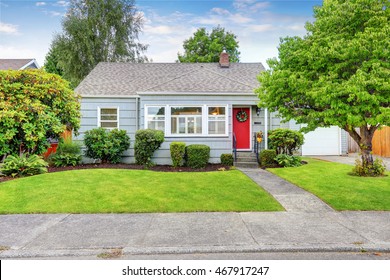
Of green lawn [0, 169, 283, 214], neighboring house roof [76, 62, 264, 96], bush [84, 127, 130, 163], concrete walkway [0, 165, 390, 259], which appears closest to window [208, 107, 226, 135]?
neighboring house roof [76, 62, 264, 96]

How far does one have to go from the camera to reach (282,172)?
31.1 ft

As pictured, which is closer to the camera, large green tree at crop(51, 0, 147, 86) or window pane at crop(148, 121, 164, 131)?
window pane at crop(148, 121, 164, 131)

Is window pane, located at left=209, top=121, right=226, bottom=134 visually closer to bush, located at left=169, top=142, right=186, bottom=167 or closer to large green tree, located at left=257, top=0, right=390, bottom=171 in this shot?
bush, located at left=169, top=142, right=186, bottom=167

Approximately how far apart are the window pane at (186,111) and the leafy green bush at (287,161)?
4083mm

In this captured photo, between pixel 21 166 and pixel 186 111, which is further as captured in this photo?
pixel 186 111

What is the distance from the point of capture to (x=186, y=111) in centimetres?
1202

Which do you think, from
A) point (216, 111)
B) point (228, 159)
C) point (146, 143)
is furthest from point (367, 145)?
point (146, 143)

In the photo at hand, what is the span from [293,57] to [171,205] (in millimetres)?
5813

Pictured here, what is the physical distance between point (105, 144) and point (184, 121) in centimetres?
365

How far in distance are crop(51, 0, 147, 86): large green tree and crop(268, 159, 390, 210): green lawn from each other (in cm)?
1863

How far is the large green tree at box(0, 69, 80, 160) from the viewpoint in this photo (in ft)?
27.5

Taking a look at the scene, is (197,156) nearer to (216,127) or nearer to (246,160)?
(216,127)
